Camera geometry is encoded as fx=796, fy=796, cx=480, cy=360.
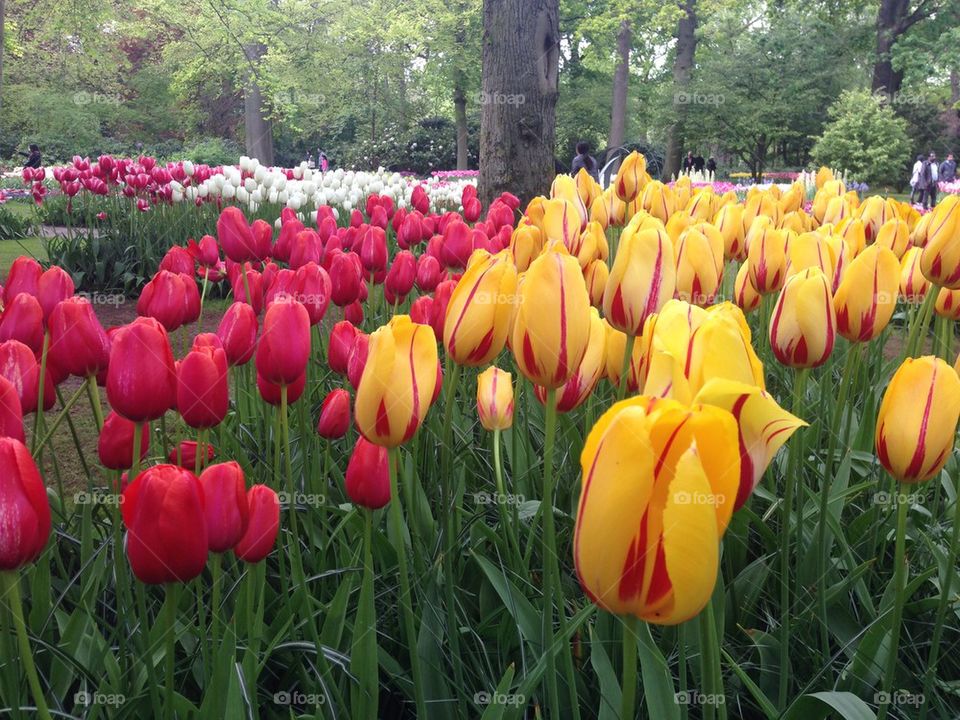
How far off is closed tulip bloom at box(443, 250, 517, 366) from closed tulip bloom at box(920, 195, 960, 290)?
110 cm

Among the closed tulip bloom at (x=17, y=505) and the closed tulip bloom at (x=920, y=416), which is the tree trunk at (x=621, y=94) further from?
the closed tulip bloom at (x=17, y=505)

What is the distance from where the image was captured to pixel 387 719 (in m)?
1.53

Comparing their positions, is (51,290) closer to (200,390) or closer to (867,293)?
(200,390)

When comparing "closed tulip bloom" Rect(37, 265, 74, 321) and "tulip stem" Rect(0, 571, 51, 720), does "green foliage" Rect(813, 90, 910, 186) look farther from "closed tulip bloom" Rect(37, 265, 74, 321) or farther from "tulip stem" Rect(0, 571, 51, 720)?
"tulip stem" Rect(0, 571, 51, 720)

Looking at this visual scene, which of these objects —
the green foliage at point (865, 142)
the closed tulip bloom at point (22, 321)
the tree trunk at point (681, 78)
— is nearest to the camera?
the closed tulip bloom at point (22, 321)

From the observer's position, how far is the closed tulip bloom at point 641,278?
149 cm

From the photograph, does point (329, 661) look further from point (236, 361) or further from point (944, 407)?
point (944, 407)

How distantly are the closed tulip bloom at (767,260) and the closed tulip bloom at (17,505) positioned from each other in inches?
68.2

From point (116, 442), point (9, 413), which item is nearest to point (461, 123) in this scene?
point (116, 442)

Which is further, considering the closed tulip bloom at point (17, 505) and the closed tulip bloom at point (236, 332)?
the closed tulip bloom at point (236, 332)

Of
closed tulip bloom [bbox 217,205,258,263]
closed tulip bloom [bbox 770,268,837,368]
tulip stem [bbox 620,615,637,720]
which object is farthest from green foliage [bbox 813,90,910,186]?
tulip stem [bbox 620,615,637,720]

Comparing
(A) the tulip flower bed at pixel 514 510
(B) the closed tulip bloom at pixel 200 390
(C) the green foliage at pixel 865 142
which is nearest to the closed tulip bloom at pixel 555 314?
(A) the tulip flower bed at pixel 514 510

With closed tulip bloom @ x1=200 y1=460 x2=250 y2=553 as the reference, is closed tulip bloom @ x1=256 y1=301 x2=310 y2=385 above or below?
above

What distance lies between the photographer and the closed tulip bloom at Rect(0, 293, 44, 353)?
1574 millimetres
